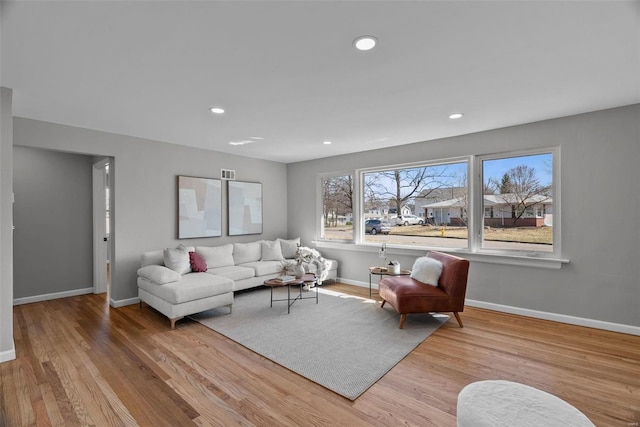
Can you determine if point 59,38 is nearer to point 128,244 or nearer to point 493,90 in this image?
point 128,244

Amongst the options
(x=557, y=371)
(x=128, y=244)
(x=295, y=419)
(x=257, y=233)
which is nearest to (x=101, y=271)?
(x=128, y=244)

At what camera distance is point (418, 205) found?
509cm

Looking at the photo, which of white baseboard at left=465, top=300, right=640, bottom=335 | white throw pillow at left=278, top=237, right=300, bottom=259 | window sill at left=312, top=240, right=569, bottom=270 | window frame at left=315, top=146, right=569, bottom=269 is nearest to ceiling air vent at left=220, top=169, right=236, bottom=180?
white throw pillow at left=278, top=237, right=300, bottom=259

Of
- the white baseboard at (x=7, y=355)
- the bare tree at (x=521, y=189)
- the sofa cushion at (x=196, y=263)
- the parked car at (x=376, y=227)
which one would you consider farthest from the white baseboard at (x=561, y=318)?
the white baseboard at (x=7, y=355)

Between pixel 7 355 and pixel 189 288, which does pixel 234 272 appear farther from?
pixel 7 355

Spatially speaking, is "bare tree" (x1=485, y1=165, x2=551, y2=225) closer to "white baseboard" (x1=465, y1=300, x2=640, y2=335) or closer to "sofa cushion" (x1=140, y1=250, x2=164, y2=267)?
"white baseboard" (x1=465, y1=300, x2=640, y2=335)

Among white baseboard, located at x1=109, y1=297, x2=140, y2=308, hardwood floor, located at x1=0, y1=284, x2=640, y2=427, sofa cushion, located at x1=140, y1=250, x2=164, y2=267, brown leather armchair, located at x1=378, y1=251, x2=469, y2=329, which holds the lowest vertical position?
hardwood floor, located at x1=0, y1=284, x2=640, y2=427

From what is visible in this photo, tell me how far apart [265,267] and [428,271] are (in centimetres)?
271

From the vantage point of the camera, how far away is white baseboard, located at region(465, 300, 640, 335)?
3273 mm

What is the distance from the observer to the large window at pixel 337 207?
5879 millimetres

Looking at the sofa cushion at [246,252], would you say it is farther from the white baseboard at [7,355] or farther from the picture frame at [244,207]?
the white baseboard at [7,355]

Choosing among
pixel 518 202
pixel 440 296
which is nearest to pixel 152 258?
pixel 440 296

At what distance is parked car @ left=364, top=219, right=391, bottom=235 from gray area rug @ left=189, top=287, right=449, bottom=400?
1397mm

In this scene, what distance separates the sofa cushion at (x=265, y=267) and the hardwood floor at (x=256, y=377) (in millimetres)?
1585
